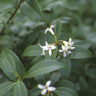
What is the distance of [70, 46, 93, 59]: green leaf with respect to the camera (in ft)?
3.51

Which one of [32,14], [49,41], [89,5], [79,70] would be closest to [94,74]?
[79,70]

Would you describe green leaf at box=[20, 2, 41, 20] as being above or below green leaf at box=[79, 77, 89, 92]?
above

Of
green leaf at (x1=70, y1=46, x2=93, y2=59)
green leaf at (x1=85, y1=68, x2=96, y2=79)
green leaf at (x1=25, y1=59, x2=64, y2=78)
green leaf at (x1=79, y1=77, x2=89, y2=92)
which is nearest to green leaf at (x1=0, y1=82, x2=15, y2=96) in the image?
green leaf at (x1=25, y1=59, x2=64, y2=78)

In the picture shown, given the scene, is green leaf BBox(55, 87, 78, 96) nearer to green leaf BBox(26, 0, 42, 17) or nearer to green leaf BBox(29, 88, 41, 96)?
green leaf BBox(29, 88, 41, 96)

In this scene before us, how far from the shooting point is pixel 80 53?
109cm

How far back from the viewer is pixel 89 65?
1.98 m

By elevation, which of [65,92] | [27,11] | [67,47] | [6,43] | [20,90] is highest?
[27,11]

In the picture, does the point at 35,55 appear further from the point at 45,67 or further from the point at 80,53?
the point at 80,53

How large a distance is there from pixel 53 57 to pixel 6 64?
275 millimetres

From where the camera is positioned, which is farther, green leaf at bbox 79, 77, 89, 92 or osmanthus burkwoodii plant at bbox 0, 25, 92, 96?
green leaf at bbox 79, 77, 89, 92

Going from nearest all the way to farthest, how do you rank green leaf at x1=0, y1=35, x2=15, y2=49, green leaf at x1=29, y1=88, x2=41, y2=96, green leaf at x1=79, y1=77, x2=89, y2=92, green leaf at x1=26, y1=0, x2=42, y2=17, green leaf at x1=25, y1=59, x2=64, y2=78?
green leaf at x1=25, y1=59, x2=64, y2=78
green leaf at x1=29, y1=88, x2=41, y2=96
green leaf at x1=26, y1=0, x2=42, y2=17
green leaf at x1=0, y1=35, x2=15, y2=49
green leaf at x1=79, y1=77, x2=89, y2=92

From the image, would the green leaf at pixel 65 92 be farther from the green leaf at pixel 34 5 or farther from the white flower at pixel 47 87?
the green leaf at pixel 34 5

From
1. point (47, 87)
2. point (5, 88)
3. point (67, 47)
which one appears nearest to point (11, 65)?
point (5, 88)

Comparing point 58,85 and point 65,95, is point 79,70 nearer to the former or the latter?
point 58,85
